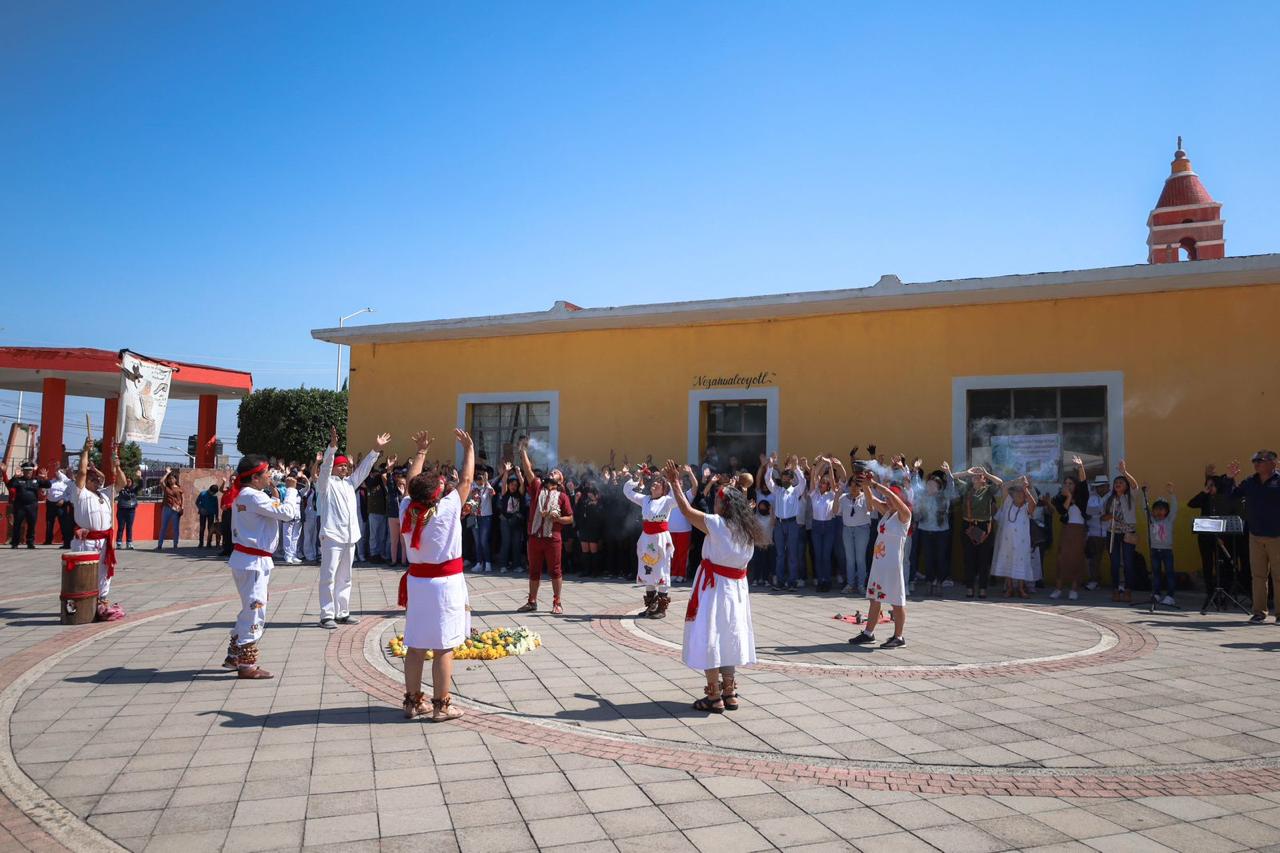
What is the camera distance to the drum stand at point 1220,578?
10.9 m

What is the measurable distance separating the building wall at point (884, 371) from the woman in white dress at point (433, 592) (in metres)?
10.2

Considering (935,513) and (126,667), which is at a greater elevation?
(935,513)

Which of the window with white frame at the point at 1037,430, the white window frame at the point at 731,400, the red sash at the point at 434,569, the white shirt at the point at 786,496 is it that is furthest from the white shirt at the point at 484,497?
the red sash at the point at 434,569

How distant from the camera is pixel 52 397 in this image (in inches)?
1017

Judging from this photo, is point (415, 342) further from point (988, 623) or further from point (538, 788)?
point (538, 788)

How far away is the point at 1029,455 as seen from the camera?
13.7 m

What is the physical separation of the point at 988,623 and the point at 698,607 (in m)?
5.24

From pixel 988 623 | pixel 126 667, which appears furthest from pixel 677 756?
pixel 988 623

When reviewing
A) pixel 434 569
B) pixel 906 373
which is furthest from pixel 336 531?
pixel 906 373

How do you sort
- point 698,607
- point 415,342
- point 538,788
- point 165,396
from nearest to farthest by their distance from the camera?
point 538,788 → point 698,607 → point 165,396 → point 415,342

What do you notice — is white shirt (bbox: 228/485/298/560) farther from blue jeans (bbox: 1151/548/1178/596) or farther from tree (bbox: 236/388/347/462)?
tree (bbox: 236/388/347/462)

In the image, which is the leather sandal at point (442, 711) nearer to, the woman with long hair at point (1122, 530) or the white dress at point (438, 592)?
the white dress at point (438, 592)

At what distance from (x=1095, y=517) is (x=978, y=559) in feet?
5.71

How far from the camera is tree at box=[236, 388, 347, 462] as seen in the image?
3531 cm
